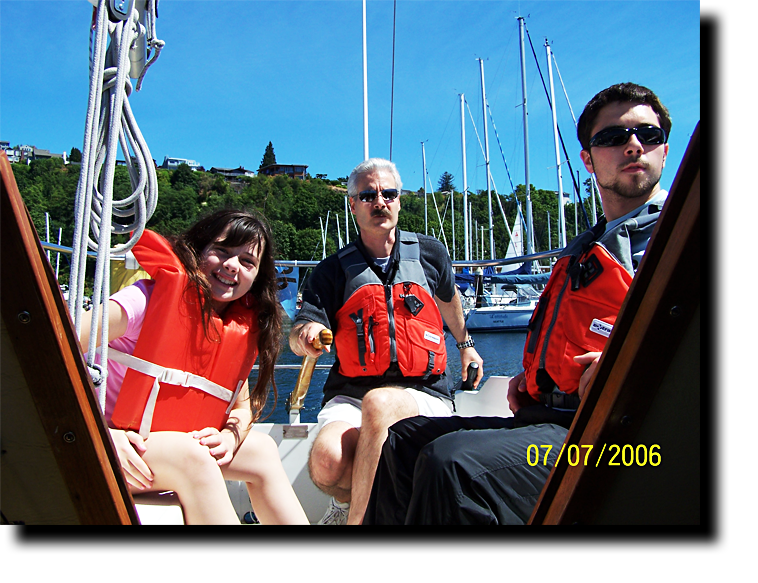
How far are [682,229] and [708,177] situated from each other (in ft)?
0.27

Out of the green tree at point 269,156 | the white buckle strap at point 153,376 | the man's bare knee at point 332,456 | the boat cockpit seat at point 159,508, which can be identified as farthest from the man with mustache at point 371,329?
the green tree at point 269,156

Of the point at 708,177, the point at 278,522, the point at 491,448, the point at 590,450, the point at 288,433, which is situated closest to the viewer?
the point at 708,177

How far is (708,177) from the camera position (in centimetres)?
80

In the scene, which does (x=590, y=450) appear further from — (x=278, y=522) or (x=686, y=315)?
(x=278, y=522)

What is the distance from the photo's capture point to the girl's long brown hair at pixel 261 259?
1.90 meters

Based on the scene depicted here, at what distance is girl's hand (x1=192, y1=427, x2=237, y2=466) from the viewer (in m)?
1.69

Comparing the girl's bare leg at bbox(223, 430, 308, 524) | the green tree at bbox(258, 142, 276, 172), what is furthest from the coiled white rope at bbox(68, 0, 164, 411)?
the green tree at bbox(258, 142, 276, 172)

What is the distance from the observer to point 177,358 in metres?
1.71

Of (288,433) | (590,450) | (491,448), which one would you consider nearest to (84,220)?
(491,448)

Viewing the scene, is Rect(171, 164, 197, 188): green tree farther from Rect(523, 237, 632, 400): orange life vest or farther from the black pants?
the black pants

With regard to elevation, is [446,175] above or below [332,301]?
above

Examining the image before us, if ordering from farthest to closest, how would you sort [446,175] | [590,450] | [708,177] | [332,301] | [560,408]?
[446,175]
[332,301]
[560,408]
[590,450]
[708,177]

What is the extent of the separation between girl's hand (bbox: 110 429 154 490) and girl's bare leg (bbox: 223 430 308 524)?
275 millimetres
